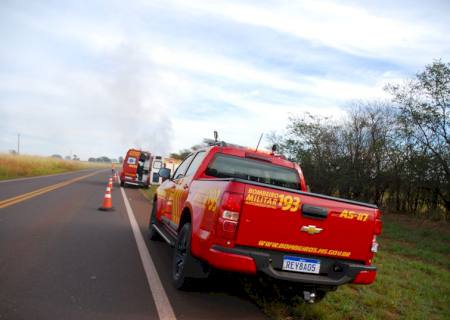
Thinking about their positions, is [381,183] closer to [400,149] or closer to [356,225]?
[400,149]

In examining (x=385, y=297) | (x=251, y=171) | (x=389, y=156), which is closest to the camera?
(x=385, y=297)

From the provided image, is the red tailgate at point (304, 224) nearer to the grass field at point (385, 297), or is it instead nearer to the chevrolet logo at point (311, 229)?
the chevrolet logo at point (311, 229)

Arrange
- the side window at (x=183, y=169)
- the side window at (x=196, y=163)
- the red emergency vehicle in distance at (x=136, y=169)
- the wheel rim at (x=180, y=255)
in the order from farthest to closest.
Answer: the red emergency vehicle in distance at (x=136, y=169)
the side window at (x=183, y=169)
the side window at (x=196, y=163)
the wheel rim at (x=180, y=255)

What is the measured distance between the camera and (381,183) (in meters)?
24.8

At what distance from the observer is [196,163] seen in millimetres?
7504

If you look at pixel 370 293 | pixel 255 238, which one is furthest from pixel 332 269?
pixel 370 293

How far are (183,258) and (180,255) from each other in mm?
250

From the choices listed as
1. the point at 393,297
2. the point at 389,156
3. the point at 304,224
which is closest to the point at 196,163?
the point at 304,224

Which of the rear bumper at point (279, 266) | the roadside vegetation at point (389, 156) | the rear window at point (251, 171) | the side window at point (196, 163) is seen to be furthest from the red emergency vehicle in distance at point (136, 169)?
the rear bumper at point (279, 266)

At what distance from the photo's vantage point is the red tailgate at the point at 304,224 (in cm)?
474

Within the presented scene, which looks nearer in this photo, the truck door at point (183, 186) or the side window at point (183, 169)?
the truck door at point (183, 186)

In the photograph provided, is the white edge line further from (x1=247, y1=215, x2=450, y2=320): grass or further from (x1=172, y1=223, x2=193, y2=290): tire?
(x1=247, y1=215, x2=450, y2=320): grass

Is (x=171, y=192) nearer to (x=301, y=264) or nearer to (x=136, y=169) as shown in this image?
(x=301, y=264)

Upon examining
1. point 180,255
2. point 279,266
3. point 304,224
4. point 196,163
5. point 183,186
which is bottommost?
point 180,255
